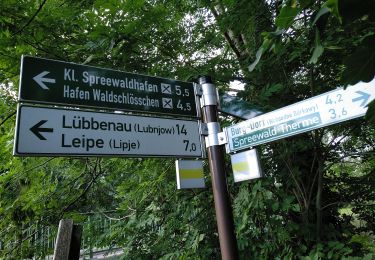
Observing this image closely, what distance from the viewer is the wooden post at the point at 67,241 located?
1737 mm

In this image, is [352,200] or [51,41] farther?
[352,200]

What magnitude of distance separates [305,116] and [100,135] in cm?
118

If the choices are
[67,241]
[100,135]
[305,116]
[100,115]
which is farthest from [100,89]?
[305,116]

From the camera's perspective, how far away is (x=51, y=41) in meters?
3.08

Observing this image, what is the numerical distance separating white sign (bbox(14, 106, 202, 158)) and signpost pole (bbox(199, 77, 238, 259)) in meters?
0.10

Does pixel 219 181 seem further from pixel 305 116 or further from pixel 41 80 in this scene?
pixel 41 80

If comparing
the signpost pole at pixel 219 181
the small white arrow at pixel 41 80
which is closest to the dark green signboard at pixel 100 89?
the small white arrow at pixel 41 80

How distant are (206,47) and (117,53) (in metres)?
1.83

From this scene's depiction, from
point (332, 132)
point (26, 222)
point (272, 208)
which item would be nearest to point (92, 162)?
point (26, 222)

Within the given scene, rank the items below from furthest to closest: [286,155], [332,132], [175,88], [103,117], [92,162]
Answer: [92,162] < [332,132] < [286,155] < [175,88] < [103,117]

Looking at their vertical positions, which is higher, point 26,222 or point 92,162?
point 92,162

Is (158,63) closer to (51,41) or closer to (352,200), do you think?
(51,41)

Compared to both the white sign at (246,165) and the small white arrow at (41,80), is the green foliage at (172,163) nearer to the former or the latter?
the white sign at (246,165)

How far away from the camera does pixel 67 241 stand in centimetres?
177
